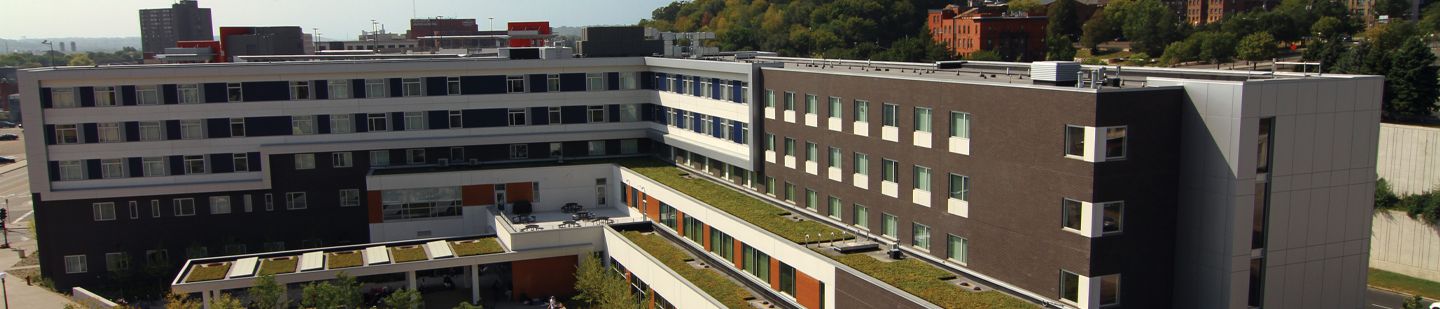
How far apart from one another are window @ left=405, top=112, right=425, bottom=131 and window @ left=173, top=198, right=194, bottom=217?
41.4 ft

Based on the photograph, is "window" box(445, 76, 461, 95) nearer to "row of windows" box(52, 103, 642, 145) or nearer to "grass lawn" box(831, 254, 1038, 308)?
"row of windows" box(52, 103, 642, 145)

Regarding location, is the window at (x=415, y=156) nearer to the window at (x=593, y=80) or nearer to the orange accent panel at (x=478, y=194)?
the orange accent panel at (x=478, y=194)

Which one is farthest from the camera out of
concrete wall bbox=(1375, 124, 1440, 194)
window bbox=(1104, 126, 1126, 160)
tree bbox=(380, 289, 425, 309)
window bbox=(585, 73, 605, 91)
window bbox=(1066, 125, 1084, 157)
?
window bbox=(585, 73, 605, 91)

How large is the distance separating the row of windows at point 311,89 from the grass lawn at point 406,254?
37.5ft

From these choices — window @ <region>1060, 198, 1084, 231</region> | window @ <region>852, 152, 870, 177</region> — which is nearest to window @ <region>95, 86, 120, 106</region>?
window @ <region>852, 152, 870, 177</region>

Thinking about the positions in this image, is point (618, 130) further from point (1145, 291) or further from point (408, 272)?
point (1145, 291)

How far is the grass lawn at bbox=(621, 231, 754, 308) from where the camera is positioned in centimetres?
4053

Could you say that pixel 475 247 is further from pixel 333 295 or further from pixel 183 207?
pixel 183 207

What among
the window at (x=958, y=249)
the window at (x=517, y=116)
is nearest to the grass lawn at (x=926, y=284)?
the window at (x=958, y=249)

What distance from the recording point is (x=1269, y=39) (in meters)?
113

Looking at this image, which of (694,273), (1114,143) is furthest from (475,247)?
(1114,143)

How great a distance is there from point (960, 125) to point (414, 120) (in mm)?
38133

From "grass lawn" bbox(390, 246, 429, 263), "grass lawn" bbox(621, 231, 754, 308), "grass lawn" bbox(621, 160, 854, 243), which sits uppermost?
"grass lawn" bbox(621, 160, 854, 243)

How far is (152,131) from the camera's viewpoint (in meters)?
59.4
